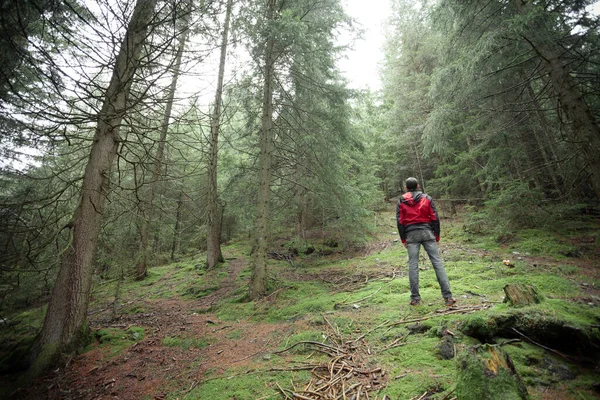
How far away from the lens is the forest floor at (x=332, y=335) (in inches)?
98.7

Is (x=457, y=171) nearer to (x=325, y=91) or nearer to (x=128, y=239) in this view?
(x=325, y=91)

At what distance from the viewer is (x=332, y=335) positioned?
3.71 meters

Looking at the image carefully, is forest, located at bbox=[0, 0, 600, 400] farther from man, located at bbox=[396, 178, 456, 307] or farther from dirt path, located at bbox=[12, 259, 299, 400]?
man, located at bbox=[396, 178, 456, 307]

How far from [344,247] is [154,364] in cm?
932

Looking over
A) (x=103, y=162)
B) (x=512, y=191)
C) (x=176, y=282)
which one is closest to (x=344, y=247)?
(x=512, y=191)

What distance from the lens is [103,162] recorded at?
4461 mm

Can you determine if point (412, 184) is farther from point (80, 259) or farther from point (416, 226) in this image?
point (80, 259)

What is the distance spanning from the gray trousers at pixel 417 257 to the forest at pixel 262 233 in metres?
0.37

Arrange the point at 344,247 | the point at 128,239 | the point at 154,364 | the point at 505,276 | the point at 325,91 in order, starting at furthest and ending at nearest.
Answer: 1. the point at 344,247
2. the point at 325,91
3. the point at 128,239
4. the point at 505,276
5. the point at 154,364

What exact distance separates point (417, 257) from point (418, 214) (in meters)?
0.81

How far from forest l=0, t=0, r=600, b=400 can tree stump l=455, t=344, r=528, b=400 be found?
2cm

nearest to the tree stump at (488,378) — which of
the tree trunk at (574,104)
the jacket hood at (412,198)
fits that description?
the jacket hood at (412,198)

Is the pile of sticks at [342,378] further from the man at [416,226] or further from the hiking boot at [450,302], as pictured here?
the man at [416,226]

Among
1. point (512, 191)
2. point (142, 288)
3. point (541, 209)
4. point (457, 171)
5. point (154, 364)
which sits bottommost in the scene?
point (154, 364)
